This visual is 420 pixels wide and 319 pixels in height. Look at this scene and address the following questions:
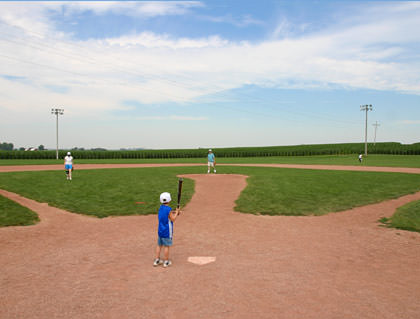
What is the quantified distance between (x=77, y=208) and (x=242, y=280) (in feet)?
34.9

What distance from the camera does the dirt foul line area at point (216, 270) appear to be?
5504 mm

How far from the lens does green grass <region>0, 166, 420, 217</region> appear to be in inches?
579

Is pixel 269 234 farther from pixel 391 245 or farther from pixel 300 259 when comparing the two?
pixel 391 245

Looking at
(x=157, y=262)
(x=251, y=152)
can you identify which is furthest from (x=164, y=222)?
(x=251, y=152)

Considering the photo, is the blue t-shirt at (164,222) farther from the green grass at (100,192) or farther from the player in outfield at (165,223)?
the green grass at (100,192)

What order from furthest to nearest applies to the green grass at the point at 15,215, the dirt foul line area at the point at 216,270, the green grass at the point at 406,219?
the green grass at the point at 15,215 → the green grass at the point at 406,219 → the dirt foul line area at the point at 216,270

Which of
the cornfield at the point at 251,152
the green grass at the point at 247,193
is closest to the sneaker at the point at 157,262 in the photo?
the green grass at the point at 247,193

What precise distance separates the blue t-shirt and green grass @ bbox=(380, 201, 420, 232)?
354 inches

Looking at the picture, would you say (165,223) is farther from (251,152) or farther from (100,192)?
(251,152)

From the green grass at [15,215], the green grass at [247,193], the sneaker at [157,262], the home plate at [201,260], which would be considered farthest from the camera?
the green grass at [247,193]

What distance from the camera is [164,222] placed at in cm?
753

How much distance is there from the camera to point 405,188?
19516 millimetres

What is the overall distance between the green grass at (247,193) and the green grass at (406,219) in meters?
1.96

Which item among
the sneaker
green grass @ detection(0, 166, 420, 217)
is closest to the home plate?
the sneaker
